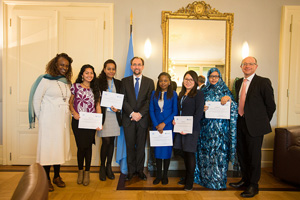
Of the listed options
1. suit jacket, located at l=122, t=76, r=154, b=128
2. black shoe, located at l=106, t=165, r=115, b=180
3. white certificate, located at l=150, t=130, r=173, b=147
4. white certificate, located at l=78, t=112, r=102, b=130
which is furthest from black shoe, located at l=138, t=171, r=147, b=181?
white certificate, located at l=78, t=112, r=102, b=130

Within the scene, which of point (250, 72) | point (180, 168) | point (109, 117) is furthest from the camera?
point (180, 168)

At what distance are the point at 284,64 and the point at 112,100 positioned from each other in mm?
3192

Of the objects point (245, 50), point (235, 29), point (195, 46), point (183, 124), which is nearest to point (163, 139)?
point (183, 124)

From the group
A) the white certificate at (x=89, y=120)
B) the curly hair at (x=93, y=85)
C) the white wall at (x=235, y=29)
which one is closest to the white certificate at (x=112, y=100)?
the curly hair at (x=93, y=85)

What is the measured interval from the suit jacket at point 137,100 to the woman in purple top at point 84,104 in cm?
40

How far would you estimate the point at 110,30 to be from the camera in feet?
11.5

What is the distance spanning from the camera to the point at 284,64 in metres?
3.59

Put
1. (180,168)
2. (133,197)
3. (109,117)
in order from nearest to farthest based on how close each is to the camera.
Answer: (133,197) → (109,117) → (180,168)

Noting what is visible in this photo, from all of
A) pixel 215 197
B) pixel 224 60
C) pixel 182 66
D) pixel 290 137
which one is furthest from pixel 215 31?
pixel 215 197

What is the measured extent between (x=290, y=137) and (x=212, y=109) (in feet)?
4.58

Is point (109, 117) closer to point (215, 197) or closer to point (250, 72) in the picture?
point (215, 197)

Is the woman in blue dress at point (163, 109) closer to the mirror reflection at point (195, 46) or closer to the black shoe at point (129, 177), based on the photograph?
the black shoe at point (129, 177)

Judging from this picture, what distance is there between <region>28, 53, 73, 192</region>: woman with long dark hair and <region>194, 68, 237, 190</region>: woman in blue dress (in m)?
1.90

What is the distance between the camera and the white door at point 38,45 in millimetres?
3494
